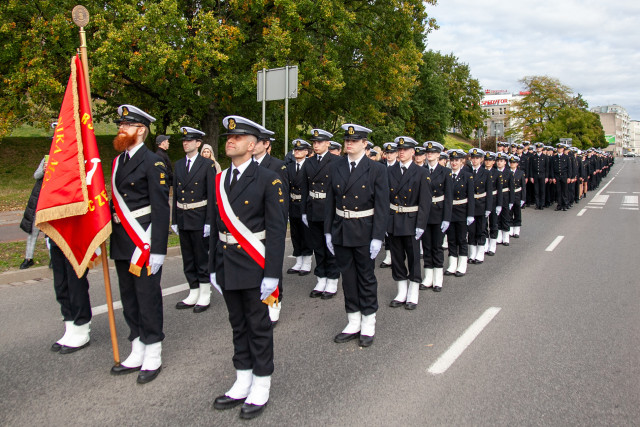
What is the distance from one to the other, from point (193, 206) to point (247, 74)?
42.0ft

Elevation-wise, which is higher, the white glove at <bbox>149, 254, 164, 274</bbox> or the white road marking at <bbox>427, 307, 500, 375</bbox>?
the white glove at <bbox>149, 254, 164, 274</bbox>

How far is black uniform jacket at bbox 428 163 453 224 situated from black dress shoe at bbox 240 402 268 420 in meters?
4.35

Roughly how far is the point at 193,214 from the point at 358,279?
227 cm

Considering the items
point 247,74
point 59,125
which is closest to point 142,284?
point 59,125

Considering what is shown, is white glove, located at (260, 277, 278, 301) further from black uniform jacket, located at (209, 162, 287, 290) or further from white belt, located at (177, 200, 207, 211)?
white belt, located at (177, 200, 207, 211)

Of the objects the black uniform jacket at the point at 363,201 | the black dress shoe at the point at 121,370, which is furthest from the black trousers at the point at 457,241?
the black dress shoe at the point at 121,370

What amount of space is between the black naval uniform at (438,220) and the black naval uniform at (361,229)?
2271mm

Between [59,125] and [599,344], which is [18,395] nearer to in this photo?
[59,125]

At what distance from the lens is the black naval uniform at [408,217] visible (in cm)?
628

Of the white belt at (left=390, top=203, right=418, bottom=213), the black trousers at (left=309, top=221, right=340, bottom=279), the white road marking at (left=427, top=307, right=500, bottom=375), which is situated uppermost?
the white belt at (left=390, top=203, right=418, bottom=213)

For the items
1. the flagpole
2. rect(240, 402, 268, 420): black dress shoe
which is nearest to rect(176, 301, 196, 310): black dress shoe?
the flagpole

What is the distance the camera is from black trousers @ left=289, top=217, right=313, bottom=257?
7.80 metres

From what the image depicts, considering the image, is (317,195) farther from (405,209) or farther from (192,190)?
(192,190)

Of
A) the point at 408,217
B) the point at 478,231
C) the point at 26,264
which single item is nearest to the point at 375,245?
the point at 408,217
